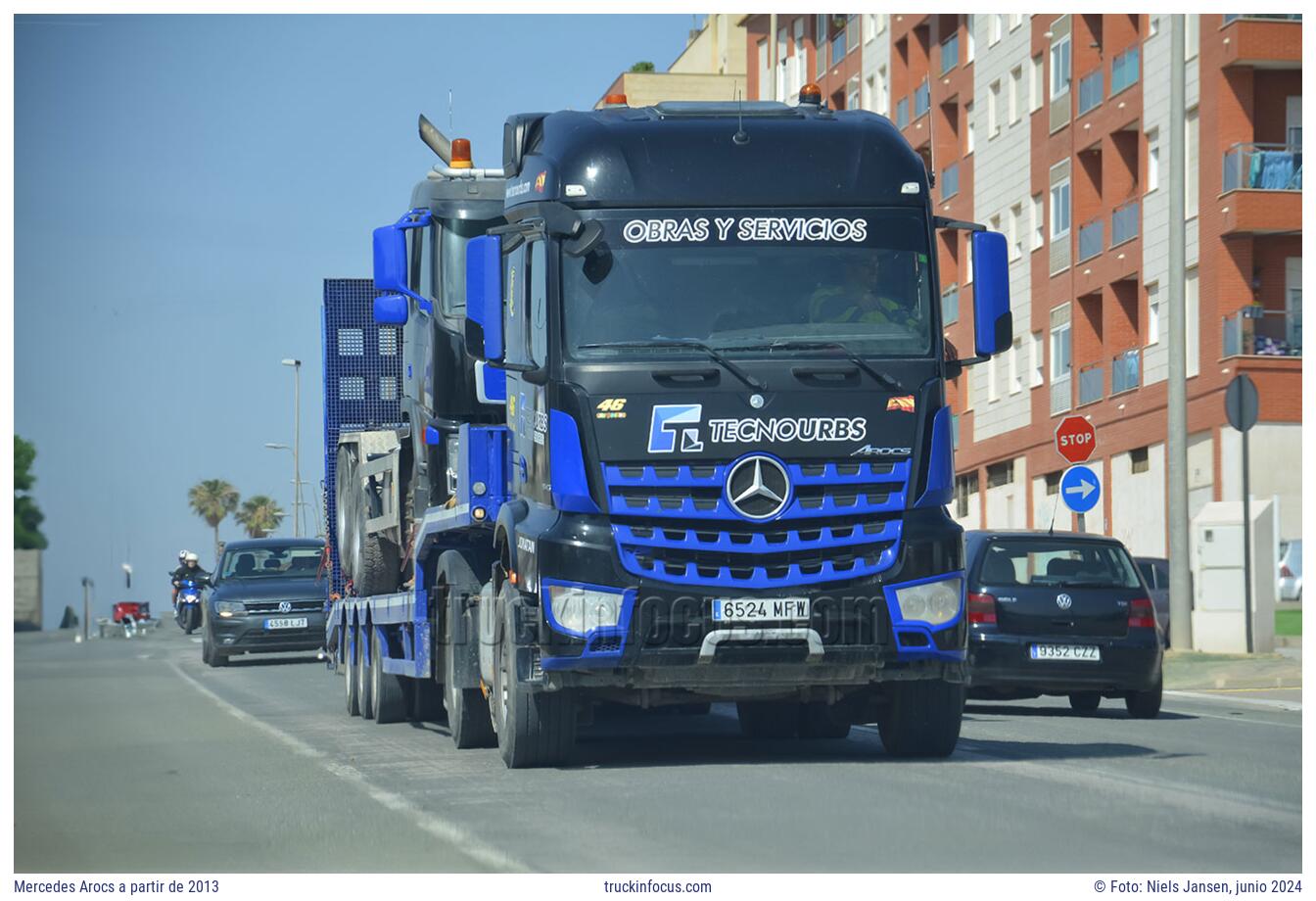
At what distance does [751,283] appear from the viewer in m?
12.6

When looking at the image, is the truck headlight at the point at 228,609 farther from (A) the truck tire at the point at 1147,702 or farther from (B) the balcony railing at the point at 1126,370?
(B) the balcony railing at the point at 1126,370

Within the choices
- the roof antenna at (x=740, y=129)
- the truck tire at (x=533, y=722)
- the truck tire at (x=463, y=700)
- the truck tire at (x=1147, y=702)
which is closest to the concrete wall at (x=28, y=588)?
the truck tire at (x=463, y=700)

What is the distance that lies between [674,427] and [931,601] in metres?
1.69

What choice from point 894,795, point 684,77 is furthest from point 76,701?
point 684,77

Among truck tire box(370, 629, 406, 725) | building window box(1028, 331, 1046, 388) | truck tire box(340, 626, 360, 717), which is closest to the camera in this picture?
truck tire box(370, 629, 406, 725)

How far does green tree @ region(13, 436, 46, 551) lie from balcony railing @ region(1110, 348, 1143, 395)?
34987 millimetres

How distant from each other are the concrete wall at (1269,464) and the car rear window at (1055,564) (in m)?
21.4

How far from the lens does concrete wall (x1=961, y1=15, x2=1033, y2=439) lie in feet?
175

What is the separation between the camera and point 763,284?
12594 millimetres

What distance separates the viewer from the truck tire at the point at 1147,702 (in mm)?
19016

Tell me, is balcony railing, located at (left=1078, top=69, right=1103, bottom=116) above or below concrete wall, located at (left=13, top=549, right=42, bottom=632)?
above

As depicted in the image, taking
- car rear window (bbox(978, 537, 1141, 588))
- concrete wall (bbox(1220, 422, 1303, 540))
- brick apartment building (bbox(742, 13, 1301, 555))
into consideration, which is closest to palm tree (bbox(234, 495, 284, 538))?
brick apartment building (bbox(742, 13, 1301, 555))

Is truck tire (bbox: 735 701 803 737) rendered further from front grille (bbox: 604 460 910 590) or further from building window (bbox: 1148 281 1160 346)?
building window (bbox: 1148 281 1160 346)
